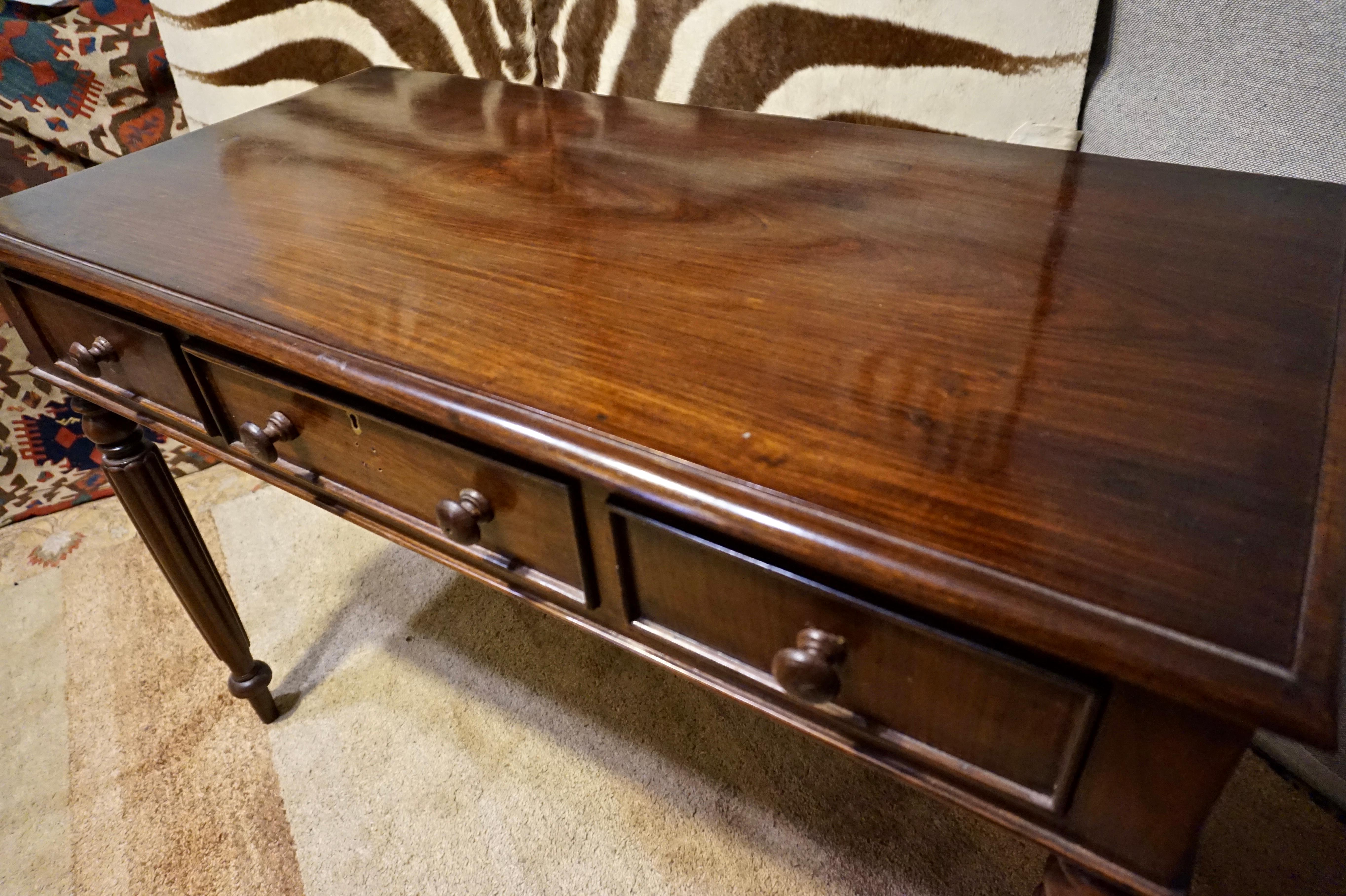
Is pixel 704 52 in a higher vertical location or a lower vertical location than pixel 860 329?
higher

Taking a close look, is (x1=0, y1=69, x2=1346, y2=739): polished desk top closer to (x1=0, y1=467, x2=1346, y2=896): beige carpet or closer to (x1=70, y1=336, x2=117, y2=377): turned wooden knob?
(x1=70, y1=336, x2=117, y2=377): turned wooden knob

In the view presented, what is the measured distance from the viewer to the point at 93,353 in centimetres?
72

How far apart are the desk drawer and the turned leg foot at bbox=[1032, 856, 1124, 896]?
51mm

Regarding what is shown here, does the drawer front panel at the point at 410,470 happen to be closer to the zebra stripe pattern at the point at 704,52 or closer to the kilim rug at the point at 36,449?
the zebra stripe pattern at the point at 704,52

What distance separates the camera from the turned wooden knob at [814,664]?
0.43 m

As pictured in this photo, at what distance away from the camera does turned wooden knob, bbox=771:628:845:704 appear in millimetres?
426

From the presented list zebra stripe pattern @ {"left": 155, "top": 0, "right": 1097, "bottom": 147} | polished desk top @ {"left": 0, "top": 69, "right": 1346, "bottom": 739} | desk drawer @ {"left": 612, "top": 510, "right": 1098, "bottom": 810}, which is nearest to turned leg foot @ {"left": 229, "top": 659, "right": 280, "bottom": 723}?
polished desk top @ {"left": 0, "top": 69, "right": 1346, "bottom": 739}

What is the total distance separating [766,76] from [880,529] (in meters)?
0.75

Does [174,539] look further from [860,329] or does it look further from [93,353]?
[860,329]

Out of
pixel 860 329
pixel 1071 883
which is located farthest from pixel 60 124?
pixel 1071 883

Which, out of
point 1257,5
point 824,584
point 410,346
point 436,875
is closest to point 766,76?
point 1257,5

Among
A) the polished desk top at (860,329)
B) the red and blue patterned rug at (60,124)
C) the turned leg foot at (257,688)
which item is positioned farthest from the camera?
the red and blue patterned rug at (60,124)

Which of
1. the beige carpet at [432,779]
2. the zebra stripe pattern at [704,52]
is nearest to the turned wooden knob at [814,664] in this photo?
the beige carpet at [432,779]

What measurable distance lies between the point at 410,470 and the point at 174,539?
1.60 feet
